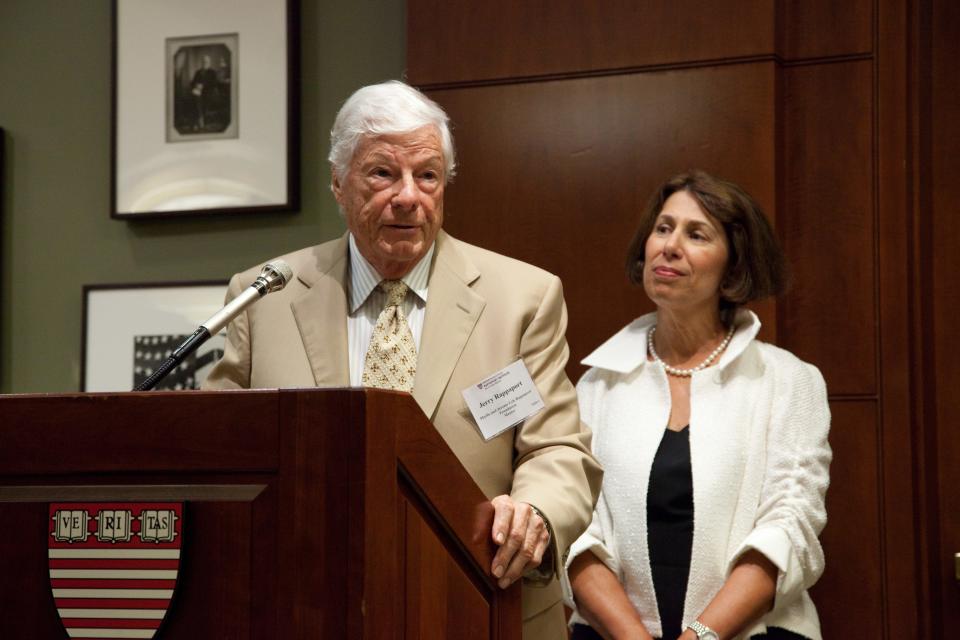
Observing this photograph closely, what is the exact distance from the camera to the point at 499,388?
2.16 metres

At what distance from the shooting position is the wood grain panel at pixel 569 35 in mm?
3475

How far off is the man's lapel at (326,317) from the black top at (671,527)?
0.99m

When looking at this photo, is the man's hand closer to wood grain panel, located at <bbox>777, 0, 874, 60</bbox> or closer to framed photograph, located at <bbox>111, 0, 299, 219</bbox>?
wood grain panel, located at <bbox>777, 0, 874, 60</bbox>

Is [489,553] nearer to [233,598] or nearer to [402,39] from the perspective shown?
[233,598]

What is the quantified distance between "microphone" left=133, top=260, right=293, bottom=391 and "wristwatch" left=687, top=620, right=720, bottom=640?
4.44ft

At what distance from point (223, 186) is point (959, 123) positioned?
231 cm

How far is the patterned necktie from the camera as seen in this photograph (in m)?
2.29

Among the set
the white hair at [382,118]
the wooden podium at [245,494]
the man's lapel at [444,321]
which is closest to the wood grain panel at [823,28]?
the white hair at [382,118]

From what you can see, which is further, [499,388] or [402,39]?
[402,39]

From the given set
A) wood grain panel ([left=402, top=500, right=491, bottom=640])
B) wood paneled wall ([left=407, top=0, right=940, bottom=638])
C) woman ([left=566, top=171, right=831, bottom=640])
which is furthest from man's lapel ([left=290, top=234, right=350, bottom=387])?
wood paneled wall ([left=407, top=0, right=940, bottom=638])

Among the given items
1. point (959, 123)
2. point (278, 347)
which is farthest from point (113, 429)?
point (959, 123)

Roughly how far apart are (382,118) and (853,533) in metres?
1.86

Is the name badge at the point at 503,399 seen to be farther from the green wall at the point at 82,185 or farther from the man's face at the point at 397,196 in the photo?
the green wall at the point at 82,185

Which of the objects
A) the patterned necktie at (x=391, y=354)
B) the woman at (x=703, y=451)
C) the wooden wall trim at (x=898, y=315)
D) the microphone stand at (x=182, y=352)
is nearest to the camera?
the microphone stand at (x=182, y=352)
